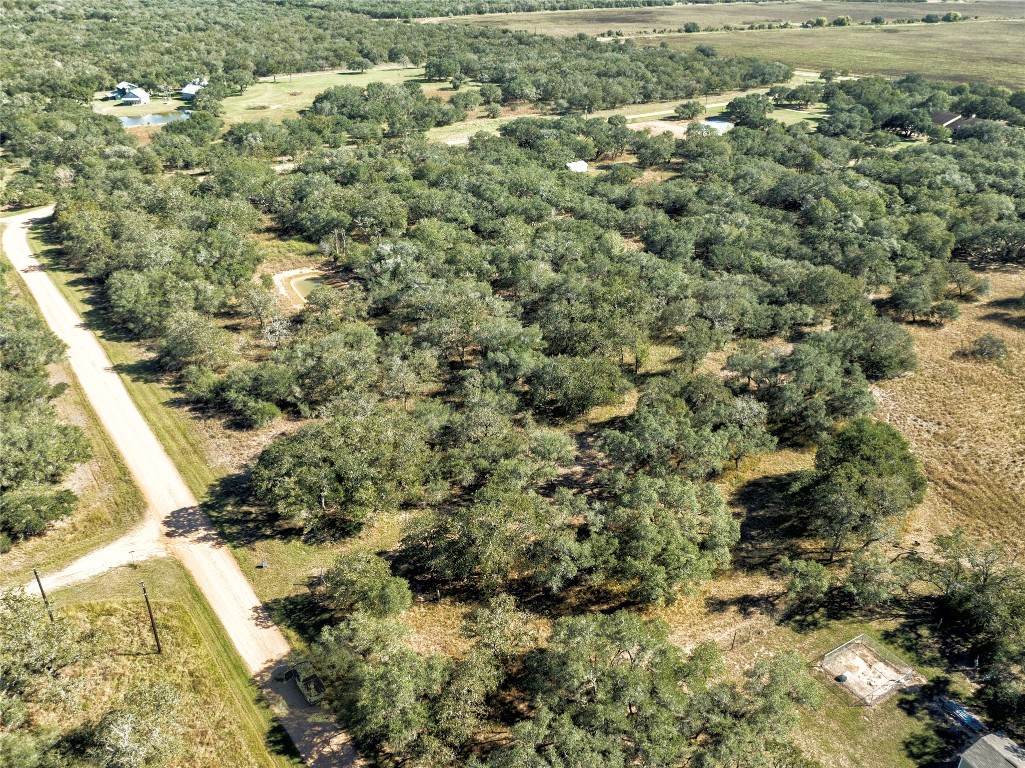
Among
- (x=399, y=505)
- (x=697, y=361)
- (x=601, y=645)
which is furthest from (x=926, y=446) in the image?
(x=399, y=505)

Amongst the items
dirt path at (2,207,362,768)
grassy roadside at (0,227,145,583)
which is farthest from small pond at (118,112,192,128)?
grassy roadside at (0,227,145,583)

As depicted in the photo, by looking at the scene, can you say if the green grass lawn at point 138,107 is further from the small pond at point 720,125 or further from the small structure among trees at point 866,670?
the small structure among trees at point 866,670

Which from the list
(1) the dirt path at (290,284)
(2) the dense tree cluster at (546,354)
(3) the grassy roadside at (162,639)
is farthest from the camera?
(1) the dirt path at (290,284)

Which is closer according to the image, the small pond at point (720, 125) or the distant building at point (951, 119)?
the small pond at point (720, 125)

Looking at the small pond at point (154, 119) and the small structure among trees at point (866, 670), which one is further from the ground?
the small pond at point (154, 119)

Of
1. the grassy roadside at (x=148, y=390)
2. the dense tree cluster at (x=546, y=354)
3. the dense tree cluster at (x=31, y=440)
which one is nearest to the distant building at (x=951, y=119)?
the dense tree cluster at (x=546, y=354)

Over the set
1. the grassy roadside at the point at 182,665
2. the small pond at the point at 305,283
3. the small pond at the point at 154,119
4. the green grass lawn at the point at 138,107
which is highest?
the green grass lawn at the point at 138,107

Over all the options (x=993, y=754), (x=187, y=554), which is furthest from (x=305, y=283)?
(x=993, y=754)

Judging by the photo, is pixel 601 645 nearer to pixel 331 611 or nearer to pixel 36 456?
pixel 331 611
